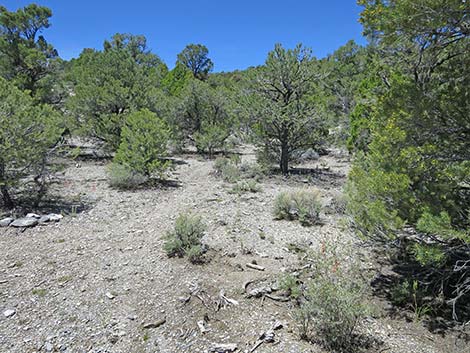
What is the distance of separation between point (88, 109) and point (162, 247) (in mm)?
12106

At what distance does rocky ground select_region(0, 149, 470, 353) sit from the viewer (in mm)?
3668

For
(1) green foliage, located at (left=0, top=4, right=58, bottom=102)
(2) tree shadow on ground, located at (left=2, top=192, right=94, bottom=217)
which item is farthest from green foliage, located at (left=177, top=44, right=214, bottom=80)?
(2) tree shadow on ground, located at (left=2, top=192, right=94, bottom=217)

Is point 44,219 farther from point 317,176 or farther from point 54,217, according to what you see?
point 317,176

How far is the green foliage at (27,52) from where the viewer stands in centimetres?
1700

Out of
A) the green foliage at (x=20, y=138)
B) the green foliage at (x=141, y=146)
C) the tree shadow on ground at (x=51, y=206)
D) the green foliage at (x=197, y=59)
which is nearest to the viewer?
the green foliage at (x=20, y=138)

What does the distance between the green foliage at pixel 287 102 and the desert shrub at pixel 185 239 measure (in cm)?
726

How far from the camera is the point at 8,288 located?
470 cm

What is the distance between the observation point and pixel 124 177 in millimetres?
10359

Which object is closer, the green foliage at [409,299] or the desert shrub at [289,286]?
the green foliage at [409,299]

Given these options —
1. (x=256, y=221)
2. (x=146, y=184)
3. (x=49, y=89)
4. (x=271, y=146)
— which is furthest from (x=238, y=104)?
(x=49, y=89)

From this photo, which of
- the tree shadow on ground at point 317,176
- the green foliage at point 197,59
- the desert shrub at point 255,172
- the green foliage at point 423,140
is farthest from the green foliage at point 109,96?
the green foliage at point 197,59

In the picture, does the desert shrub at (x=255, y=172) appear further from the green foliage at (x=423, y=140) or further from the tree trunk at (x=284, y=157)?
the green foliage at (x=423, y=140)

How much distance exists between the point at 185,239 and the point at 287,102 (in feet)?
28.6

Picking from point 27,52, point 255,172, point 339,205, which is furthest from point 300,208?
point 27,52
